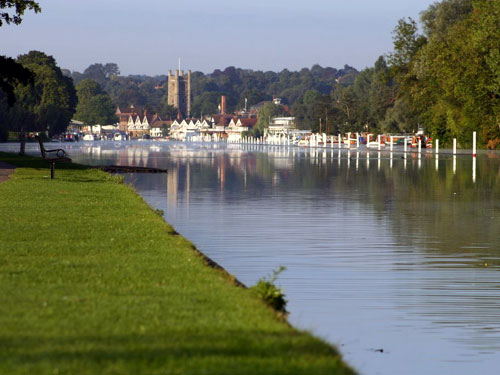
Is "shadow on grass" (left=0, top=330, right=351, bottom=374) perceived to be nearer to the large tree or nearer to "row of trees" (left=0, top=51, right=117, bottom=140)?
"row of trees" (left=0, top=51, right=117, bottom=140)

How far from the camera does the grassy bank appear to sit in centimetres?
778

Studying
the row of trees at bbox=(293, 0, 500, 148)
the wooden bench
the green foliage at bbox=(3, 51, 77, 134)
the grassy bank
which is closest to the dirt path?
the wooden bench

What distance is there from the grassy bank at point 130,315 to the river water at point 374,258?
1.20 meters

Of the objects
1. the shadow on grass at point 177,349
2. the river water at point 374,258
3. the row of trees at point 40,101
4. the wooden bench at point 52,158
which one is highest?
the row of trees at point 40,101

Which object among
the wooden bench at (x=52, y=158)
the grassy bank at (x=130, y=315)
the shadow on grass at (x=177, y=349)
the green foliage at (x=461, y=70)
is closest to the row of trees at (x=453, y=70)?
the green foliage at (x=461, y=70)

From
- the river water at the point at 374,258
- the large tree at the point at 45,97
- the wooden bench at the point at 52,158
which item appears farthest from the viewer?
the large tree at the point at 45,97

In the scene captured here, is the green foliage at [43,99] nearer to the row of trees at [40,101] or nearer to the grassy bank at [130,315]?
the row of trees at [40,101]

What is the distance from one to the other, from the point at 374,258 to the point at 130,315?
8.75m

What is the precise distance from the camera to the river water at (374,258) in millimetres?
10883

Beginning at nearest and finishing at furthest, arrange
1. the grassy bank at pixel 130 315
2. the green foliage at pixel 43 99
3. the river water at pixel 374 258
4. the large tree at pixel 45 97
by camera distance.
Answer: the grassy bank at pixel 130 315
the river water at pixel 374 258
the green foliage at pixel 43 99
the large tree at pixel 45 97

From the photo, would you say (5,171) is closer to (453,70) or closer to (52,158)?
(52,158)

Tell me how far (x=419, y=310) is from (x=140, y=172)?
3939 centimetres

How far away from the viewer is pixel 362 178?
151 feet

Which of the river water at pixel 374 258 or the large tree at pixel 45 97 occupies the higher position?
the large tree at pixel 45 97
